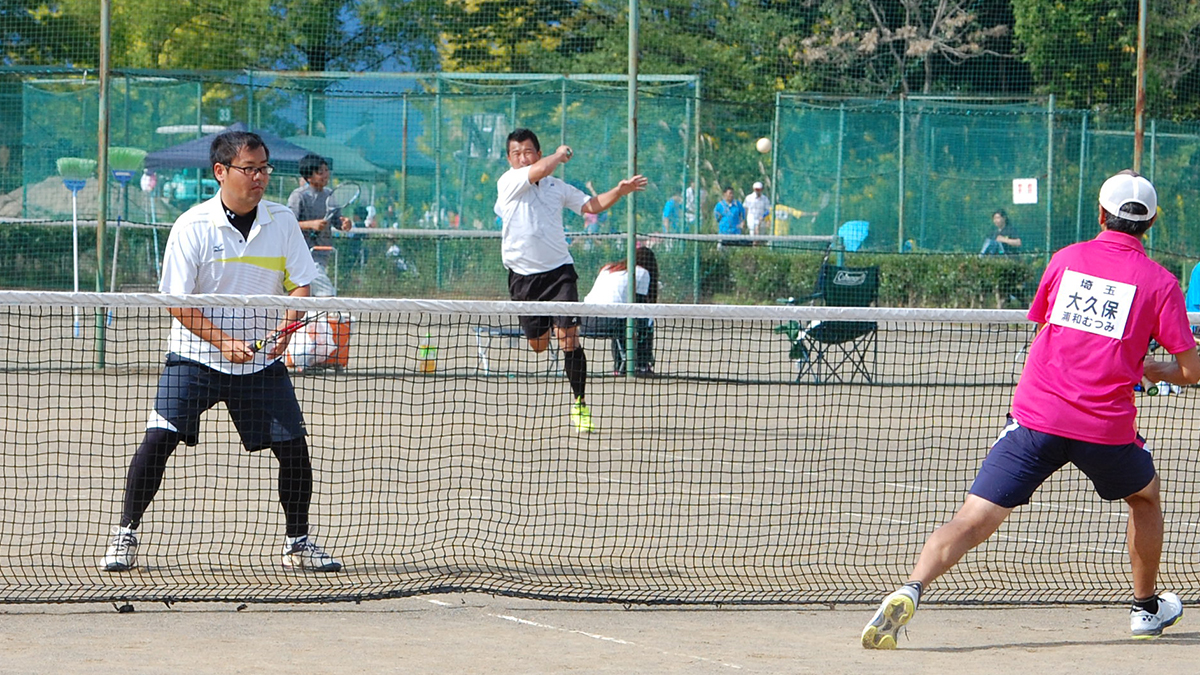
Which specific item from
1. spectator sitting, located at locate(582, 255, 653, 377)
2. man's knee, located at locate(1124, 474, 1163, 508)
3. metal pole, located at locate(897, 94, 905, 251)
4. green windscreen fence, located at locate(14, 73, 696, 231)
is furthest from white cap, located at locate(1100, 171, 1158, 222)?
metal pole, located at locate(897, 94, 905, 251)

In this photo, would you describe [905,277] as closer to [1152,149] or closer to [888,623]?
[1152,149]

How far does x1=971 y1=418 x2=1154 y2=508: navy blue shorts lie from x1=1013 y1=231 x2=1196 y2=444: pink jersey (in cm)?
5

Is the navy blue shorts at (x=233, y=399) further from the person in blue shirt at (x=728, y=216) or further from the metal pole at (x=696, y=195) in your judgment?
the person in blue shirt at (x=728, y=216)

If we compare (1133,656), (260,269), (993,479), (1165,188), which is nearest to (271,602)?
(260,269)

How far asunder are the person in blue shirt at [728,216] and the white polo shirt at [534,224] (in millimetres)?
12524

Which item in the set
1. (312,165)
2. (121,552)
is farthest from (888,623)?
(312,165)

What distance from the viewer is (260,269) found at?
20.7ft

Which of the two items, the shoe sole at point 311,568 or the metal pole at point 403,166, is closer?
the shoe sole at point 311,568

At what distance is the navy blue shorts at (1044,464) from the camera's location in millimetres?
5164

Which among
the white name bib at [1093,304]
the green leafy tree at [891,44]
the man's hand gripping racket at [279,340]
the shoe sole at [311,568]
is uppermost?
the green leafy tree at [891,44]

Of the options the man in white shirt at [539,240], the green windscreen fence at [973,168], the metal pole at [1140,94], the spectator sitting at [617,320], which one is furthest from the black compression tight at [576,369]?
the green windscreen fence at [973,168]

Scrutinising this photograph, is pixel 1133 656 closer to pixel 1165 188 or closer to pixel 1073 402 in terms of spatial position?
pixel 1073 402

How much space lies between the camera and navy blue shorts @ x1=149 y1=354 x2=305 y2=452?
617 centimetres

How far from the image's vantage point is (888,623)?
516cm
